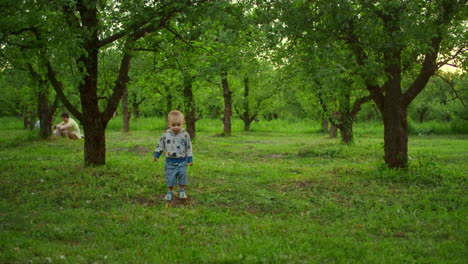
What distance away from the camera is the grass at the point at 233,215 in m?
5.19

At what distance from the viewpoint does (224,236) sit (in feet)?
19.4

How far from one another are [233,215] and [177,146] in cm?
184

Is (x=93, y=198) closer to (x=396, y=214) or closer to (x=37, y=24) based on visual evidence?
(x=37, y=24)

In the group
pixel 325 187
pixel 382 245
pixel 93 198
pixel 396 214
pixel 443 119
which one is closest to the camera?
pixel 382 245

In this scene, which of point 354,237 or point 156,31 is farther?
point 156,31

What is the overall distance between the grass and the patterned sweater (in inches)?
36.0

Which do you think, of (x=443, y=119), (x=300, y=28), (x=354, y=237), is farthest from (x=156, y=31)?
(x=443, y=119)

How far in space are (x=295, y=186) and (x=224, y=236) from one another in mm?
3881

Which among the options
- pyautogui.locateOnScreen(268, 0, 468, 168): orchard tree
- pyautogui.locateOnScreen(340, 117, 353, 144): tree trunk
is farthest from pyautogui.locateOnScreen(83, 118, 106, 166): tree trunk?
pyautogui.locateOnScreen(340, 117, 353, 144): tree trunk

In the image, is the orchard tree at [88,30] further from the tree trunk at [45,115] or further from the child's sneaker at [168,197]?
the tree trunk at [45,115]

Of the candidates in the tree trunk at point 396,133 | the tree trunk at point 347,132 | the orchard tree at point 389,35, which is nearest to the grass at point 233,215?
the tree trunk at point 396,133

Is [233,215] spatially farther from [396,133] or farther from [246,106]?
[246,106]

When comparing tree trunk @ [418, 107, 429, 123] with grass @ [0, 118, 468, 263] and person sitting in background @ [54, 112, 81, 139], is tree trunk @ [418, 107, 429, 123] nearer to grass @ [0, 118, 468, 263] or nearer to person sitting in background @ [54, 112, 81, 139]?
grass @ [0, 118, 468, 263]

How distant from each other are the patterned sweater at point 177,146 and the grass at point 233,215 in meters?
0.91
